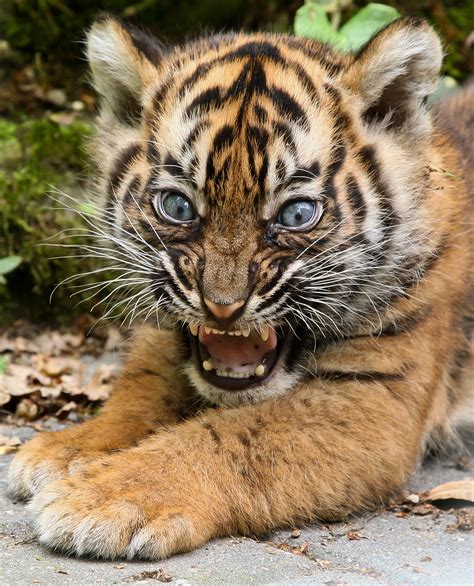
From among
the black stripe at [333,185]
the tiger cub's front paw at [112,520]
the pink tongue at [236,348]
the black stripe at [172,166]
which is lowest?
the tiger cub's front paw at [112,520]

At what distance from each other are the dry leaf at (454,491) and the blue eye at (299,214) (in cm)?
133

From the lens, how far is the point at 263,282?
12.3 feet

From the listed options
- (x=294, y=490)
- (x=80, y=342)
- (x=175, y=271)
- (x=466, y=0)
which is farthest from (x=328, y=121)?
(x=466, y=0)

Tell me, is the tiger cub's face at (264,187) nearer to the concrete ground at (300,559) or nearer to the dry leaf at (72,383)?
the concrete ground at (300,559)

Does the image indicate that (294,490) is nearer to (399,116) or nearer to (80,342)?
(399,116)

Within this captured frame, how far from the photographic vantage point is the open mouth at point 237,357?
4137 mm

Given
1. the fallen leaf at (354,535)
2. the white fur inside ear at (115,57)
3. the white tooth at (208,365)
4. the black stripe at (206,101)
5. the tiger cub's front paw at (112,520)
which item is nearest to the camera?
the tiger cub's front paw at (112,520)

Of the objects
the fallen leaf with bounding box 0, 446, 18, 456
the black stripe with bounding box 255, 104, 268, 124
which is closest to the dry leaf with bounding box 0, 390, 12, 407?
the fallen leaf with bounding box 0, 446, 18, 456

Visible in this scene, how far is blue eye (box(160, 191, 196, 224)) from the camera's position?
396cm

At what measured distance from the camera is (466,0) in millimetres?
8586

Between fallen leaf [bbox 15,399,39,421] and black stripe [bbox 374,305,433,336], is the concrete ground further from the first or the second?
fallen leaf [bbox 15,399,39,421]

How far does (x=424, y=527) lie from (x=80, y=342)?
3180mm

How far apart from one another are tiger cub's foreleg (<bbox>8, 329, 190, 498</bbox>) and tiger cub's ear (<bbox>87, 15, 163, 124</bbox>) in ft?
3.79

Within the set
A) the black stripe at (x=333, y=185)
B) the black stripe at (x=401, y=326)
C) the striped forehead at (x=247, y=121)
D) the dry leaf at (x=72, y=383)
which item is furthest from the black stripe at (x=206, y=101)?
the dry leaf at (x=72, y=383)
